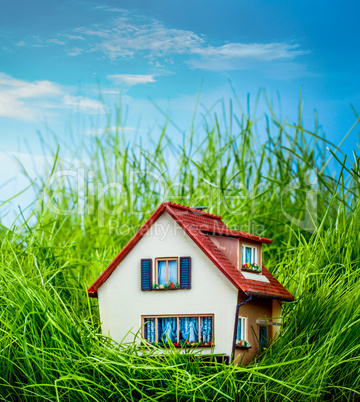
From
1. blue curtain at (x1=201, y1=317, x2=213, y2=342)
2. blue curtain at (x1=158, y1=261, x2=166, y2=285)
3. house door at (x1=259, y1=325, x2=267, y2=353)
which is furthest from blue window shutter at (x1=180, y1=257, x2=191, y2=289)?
house door at (x1=259, y1=325, x2=267, y2=353)

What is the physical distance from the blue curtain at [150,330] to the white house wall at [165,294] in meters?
0.05

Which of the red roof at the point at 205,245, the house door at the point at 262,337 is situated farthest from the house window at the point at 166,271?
the house door at the point at 262,337

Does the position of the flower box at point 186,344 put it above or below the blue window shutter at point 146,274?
below

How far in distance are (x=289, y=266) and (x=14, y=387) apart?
8.61ft

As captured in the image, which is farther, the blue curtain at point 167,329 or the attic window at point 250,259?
the attic window at point 250,259

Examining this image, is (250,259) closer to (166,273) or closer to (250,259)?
(250,259)

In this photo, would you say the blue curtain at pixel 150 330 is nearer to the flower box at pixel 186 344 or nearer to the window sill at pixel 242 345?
the flower box at pixel 186 344

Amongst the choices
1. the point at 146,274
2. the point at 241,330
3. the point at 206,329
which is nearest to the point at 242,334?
the point at 241,330

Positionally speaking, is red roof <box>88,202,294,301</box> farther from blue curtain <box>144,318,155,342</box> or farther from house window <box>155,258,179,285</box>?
blue curtain <box>144,318,155,342</box>

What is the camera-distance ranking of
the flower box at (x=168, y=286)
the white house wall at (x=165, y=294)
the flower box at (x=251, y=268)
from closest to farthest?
1. the white house wall at (x=165, y=294)
2. the flower box at (x=168, y=286)
3. the flower box at (x=251, y=268)

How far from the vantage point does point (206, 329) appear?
389cm

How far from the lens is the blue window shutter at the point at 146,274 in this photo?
405 cm

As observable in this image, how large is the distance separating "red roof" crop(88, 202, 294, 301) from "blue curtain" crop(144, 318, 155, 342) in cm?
43

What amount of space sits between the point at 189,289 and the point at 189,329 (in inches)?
9.8
